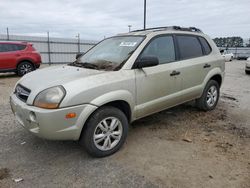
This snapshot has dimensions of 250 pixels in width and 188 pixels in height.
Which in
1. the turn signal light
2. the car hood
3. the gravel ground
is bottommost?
the gravel ground

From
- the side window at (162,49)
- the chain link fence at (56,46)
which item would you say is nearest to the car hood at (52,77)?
the side window at (162,49)

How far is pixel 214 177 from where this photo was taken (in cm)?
287

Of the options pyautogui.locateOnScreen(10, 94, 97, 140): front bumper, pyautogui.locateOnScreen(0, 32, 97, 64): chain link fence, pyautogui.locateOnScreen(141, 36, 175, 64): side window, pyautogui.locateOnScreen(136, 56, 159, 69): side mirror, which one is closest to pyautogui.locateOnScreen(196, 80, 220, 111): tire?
pyautogui.locateOnScreen(141, 36, 175, 64): side window

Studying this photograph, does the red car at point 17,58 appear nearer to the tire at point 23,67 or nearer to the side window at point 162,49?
the tire at point 23,67

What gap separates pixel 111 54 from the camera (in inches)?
158

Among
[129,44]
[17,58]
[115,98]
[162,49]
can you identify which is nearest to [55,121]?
[115,98]

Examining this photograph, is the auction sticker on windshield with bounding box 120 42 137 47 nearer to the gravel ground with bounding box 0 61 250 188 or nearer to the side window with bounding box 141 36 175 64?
the side window with bounding box 141 36 175 64

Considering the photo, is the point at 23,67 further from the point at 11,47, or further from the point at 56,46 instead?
the point at 56,46

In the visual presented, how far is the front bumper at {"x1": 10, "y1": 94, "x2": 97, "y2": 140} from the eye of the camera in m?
2.85

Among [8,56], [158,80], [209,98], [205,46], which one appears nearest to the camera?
[158,80]

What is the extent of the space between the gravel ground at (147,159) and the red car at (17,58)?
6.66 meters

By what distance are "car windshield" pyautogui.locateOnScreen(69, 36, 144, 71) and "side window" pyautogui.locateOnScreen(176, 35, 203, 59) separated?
977mm

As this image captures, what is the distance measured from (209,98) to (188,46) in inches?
55.3

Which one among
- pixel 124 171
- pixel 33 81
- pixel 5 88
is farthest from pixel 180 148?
pixel 5 88
